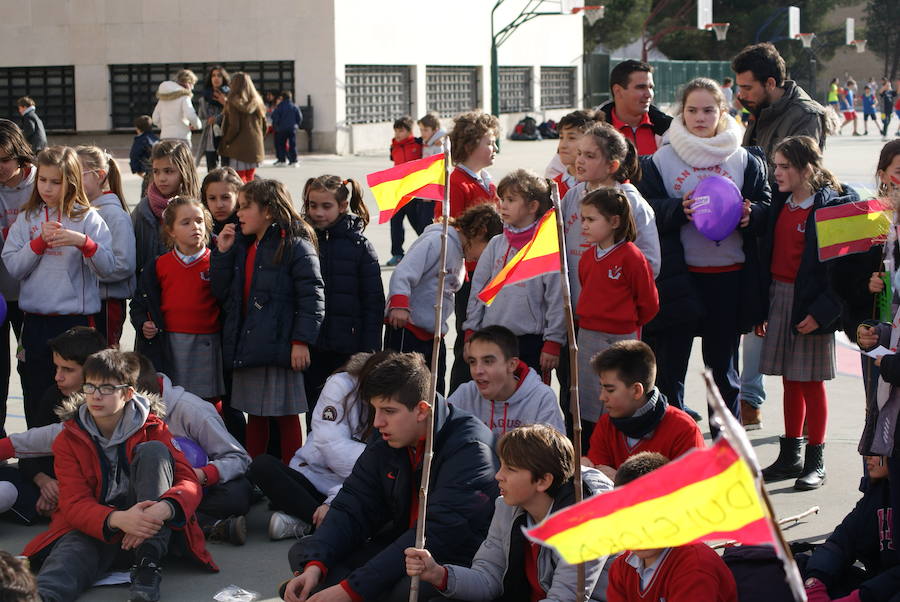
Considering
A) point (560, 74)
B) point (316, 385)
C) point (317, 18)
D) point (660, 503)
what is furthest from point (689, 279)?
point (560, 74)

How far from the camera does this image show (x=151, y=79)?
3020 centimetres

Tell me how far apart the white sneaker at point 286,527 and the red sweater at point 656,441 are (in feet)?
4.43

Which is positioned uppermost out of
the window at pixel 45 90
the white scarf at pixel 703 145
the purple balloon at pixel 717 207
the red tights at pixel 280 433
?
the window at pixel 45 90

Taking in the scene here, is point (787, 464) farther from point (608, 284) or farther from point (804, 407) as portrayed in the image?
point (608, 284)

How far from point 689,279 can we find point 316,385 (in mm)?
1991

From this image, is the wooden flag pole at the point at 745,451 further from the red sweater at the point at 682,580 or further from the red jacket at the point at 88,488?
the red jacket at the point at 88,488

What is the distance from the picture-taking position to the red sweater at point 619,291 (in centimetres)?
570

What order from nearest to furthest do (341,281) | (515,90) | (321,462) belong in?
(321,462)
(341,281)
(515,90)

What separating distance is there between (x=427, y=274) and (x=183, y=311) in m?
1.26

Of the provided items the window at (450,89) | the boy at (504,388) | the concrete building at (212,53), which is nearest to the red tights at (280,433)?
the boy at (504,388)

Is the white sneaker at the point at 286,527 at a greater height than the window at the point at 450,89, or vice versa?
the window at the point at 450,89

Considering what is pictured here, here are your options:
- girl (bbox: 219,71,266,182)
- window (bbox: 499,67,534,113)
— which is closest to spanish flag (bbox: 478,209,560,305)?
girl (bbox: 219,71,266,182)

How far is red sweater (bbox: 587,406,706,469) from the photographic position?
488 centimetres

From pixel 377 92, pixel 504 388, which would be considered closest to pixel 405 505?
pixel 504 388
